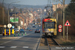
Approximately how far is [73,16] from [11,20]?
139 feet

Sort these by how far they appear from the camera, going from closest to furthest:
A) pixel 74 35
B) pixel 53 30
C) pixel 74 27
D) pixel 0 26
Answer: pixel 74 27
pixel 74 35
pixel 53 30
pixel 0 26

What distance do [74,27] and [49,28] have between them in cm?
596

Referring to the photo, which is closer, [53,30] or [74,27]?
[74,27]

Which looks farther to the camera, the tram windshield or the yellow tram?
the tram windshield

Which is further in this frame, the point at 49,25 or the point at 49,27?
the point at 49,25

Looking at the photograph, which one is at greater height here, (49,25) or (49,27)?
(49,25)

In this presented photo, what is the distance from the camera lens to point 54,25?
3538 centimetres

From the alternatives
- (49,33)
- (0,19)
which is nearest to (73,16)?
(49,33)

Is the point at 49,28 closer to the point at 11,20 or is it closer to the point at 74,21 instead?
the point at 74,21

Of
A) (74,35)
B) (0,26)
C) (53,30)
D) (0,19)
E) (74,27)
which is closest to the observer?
(74,27)

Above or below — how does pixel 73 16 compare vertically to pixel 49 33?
above

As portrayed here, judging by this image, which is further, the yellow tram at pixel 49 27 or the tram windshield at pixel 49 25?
the tram windshield at pixel 49 25

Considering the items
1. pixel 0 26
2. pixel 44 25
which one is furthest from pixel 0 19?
pixel 44 25

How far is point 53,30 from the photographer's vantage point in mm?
35344
